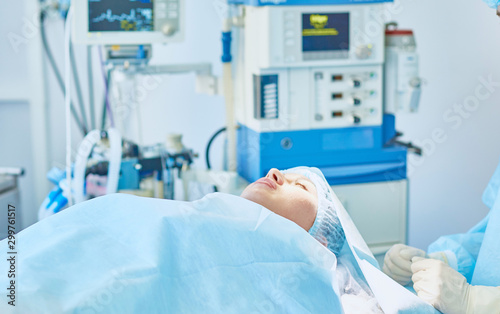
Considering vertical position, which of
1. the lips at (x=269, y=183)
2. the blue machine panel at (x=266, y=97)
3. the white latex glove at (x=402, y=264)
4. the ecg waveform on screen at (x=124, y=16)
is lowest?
the white latex glove at (x=402, y=264)

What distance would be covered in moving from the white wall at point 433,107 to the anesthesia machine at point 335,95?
46cm

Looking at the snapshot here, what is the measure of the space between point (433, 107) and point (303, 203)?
5.71ft

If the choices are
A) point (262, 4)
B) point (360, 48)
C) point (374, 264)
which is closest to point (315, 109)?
point (360, 48)

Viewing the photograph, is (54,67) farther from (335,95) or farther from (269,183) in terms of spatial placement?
(269,183)

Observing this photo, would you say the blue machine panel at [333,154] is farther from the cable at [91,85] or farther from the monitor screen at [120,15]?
the cable at [91,85]

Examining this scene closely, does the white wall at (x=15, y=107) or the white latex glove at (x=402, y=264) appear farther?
the white wall at (x=15, y=107)

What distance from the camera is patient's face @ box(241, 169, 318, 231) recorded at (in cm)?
131

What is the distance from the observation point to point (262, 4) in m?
2.16

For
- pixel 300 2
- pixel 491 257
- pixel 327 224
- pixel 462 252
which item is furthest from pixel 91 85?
pixel 491 257

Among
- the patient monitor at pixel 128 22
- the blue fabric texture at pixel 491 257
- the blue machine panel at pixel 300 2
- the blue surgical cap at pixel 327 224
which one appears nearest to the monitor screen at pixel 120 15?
the patient monitor at pixel 128 22

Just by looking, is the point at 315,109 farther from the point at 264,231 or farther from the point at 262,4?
the point at 264,231

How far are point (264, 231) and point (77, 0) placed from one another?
139 cm

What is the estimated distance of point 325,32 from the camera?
2.26 meters

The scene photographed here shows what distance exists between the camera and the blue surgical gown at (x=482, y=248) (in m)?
1.34
